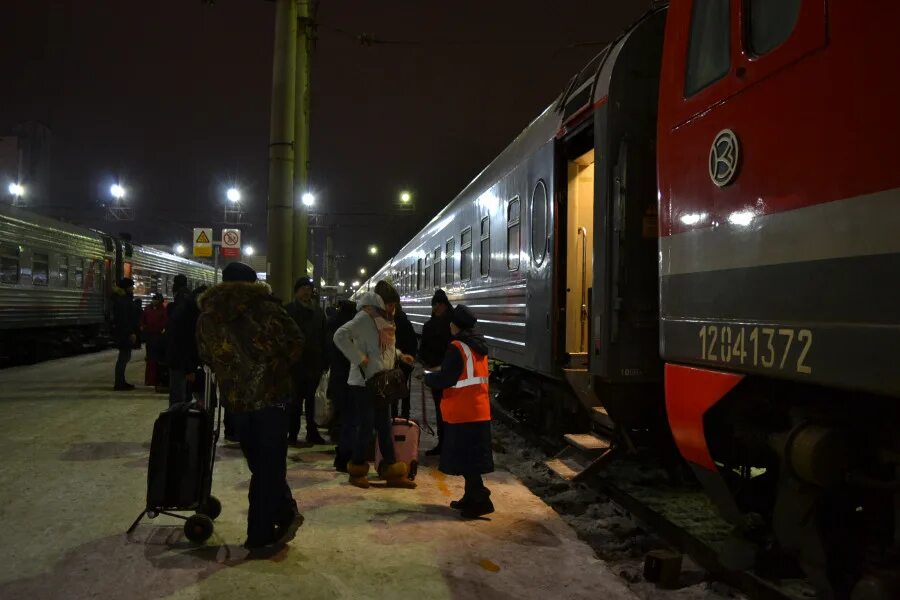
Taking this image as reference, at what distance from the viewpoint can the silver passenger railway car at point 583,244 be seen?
5.03 meters

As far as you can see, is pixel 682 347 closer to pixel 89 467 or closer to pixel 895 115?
pixel 895 115

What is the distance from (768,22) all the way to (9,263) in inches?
647

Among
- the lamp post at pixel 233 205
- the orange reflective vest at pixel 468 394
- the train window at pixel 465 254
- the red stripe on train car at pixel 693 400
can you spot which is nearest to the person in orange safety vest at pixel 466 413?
the orange reflective vest at pixel 468 394

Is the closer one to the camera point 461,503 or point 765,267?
point 765,267

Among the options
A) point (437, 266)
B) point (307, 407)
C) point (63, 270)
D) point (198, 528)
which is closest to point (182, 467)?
point (198, 528)

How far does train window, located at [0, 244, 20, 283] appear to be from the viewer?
14883mm

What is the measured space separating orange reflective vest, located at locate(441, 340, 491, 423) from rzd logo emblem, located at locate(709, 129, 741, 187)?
8.10 ft

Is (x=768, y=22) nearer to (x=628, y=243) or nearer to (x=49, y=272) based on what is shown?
(x=628, y=243)

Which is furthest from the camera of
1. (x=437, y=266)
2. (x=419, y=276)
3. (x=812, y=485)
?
(x=419, y=276)

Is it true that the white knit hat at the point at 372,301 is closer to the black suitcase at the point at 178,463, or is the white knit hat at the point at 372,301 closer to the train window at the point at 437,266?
the black suitcase at the point at 178,463

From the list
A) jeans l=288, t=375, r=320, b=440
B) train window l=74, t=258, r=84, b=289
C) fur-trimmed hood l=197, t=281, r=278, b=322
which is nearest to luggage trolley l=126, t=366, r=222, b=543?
fur-trimmed hood l=197, t=281, r=278, b=322

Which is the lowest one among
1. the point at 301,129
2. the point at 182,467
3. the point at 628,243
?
the point at 182,467

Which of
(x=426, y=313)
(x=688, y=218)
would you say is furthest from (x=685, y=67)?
(x=426, y=313)

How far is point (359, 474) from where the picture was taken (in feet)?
19.2
